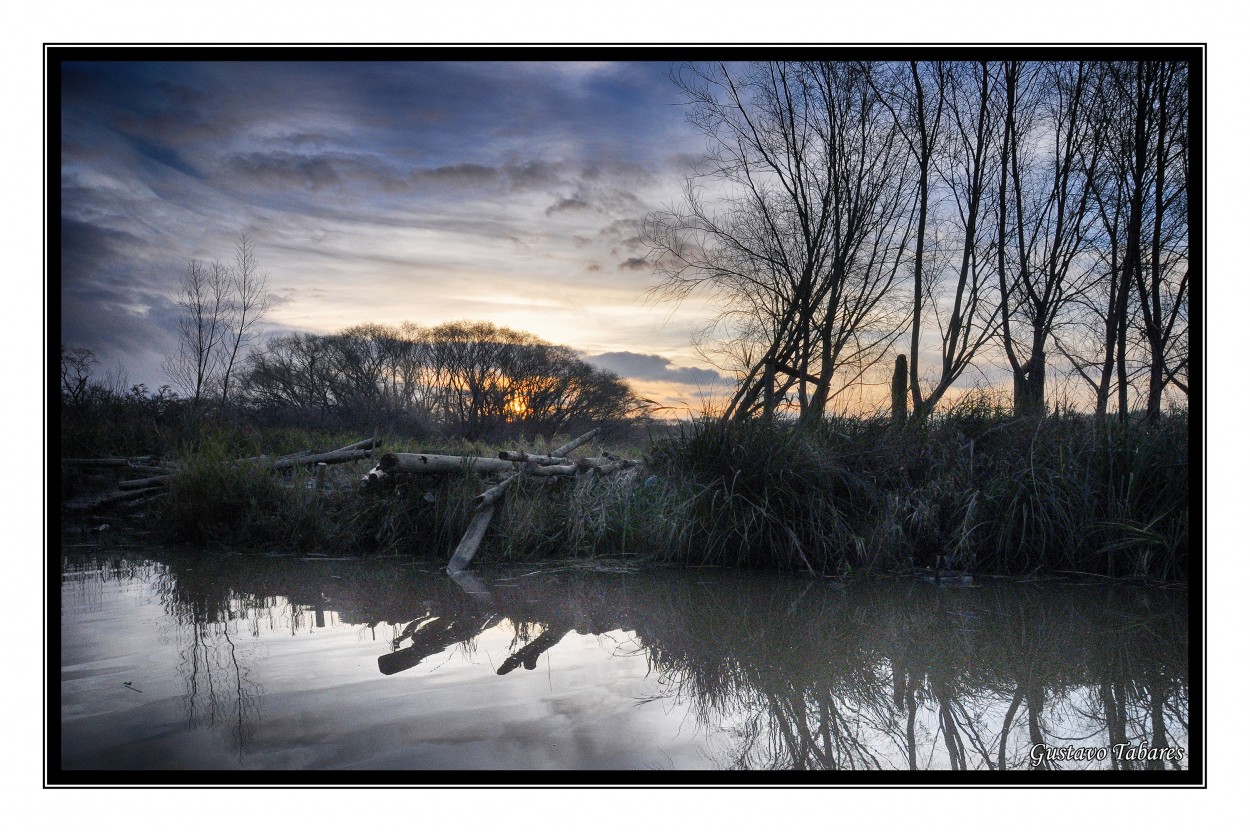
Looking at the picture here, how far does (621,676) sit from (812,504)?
305 centimetres

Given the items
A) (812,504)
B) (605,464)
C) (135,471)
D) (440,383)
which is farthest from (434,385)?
(812,504)

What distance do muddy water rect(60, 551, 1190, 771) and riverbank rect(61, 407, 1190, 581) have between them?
0.51 meters

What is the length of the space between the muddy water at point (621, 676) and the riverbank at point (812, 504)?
51 centimetres

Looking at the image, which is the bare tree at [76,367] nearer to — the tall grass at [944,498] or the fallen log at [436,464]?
the fallen log at [436,464]

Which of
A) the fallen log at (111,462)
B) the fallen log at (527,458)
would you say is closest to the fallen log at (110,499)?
the fallen log at (111,462)

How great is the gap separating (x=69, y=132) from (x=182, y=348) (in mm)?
8123

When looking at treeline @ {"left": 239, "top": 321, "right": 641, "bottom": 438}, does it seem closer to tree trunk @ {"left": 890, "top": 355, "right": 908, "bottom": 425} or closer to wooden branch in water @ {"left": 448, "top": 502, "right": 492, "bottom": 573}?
tree trunk @ {"left": 890, "top": 355, "right": 908, "bottom": 425}

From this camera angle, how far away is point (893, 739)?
8.07 ft

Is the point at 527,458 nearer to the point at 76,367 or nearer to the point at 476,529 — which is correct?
the point at 476,529

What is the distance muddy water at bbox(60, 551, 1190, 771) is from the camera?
2350mm

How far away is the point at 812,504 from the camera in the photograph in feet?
19.0

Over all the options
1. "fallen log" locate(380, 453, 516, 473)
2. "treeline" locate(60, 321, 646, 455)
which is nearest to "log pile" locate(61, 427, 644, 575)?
"fallen log" locate(380, 453, 516, 473)

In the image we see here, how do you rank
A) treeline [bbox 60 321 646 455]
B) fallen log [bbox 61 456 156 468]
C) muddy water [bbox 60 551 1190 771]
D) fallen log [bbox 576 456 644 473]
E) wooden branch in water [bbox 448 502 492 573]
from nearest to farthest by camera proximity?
muddy water [bbox 60 551 1190 771], wooden branch in water [bbox 448 502 492 573], fallen log [bbox 576 456 644 473], fallen log [bbox 61 456 156 468], treeline [bbox 60 321 646 455]

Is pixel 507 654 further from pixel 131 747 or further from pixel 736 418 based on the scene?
pixel 736 418
